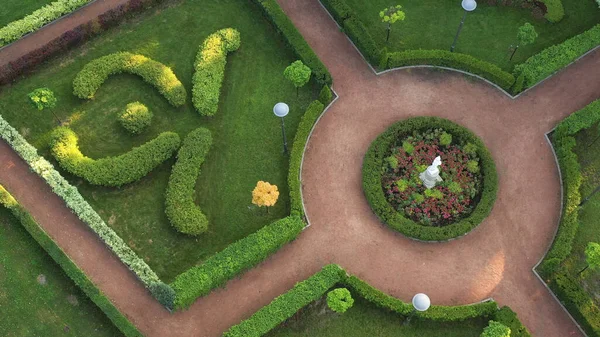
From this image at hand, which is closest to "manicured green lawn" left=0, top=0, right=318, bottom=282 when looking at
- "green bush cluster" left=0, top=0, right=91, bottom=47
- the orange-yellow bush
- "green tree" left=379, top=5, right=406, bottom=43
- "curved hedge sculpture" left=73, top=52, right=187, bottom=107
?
"curved hedge sculpture" left=73, top=52, right=187, bottom=107

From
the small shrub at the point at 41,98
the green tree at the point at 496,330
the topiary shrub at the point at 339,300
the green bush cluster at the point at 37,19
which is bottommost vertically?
the green tree at the point at 496,330

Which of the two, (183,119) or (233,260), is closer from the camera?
(233,260)

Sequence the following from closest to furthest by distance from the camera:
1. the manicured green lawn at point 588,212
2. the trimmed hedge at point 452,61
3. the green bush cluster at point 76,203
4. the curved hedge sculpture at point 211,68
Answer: the green bush cluster at point 76,203
the manicured green lawn at point 588,212
the curved hedge sculpture at point 211,68
the trimmed hedge at point 452,61

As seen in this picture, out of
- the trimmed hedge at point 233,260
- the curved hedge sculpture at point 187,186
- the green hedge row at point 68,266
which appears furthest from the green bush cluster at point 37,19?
the trimmed hedge at point 233,260

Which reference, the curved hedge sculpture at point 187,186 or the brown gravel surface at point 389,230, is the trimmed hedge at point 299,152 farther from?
the curved hedge sculpture at point 187,186

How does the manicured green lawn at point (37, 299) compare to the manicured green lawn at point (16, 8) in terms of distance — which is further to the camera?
the manicured green lawn at point (16, 8)

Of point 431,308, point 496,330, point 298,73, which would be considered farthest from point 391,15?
point 496,330

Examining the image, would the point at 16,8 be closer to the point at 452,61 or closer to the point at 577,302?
the point at 452,61
